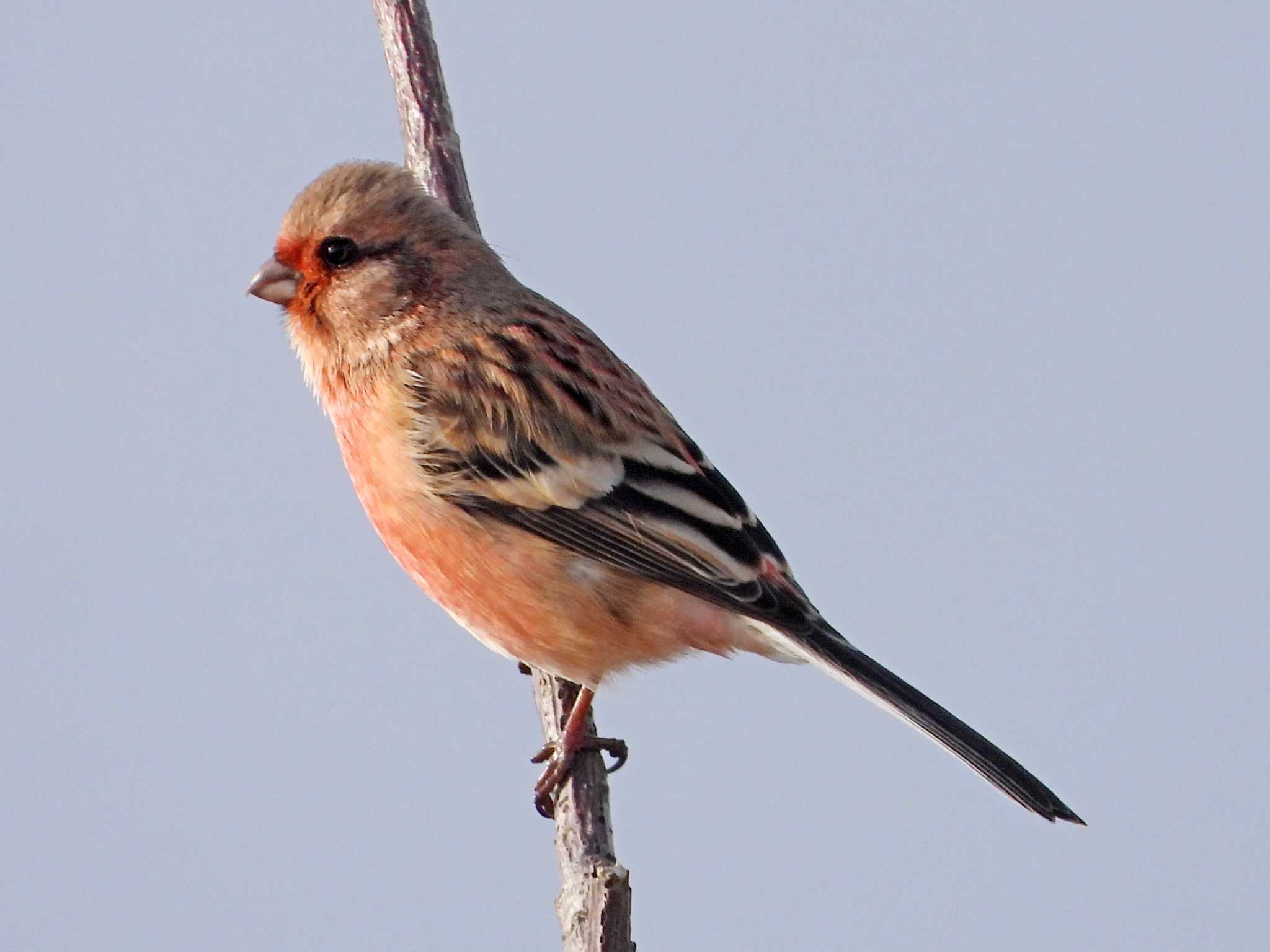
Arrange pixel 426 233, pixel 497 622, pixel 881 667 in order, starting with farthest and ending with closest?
pixel 426 233 < pixel 497 622 < pixel 881 667

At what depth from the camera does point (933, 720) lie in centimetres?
340

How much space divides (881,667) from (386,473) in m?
1.27

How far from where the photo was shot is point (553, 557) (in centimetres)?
371

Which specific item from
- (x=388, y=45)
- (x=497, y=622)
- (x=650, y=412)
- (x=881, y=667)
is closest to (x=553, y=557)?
(x=497, y=622)

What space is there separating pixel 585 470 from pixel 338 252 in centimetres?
84

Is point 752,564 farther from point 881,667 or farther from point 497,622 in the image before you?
point 497,622

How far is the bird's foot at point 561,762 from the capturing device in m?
3.86

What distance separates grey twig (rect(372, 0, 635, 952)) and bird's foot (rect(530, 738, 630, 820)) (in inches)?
0.9

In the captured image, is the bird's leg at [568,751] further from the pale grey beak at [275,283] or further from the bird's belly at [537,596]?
the pale grey beak at [275,283]

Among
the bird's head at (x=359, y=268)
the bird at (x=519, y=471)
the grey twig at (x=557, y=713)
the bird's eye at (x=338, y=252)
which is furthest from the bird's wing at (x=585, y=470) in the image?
the grey twig at (x=557, y=713)

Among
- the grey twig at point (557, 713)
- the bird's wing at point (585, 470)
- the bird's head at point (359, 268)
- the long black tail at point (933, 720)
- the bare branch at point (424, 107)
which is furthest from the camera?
the bare branch at point (424, 107)

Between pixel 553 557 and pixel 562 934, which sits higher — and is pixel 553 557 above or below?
above

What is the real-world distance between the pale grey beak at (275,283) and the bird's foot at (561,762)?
4.29 ft

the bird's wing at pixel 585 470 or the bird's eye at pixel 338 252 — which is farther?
the bird's eye at pixel 338 252
